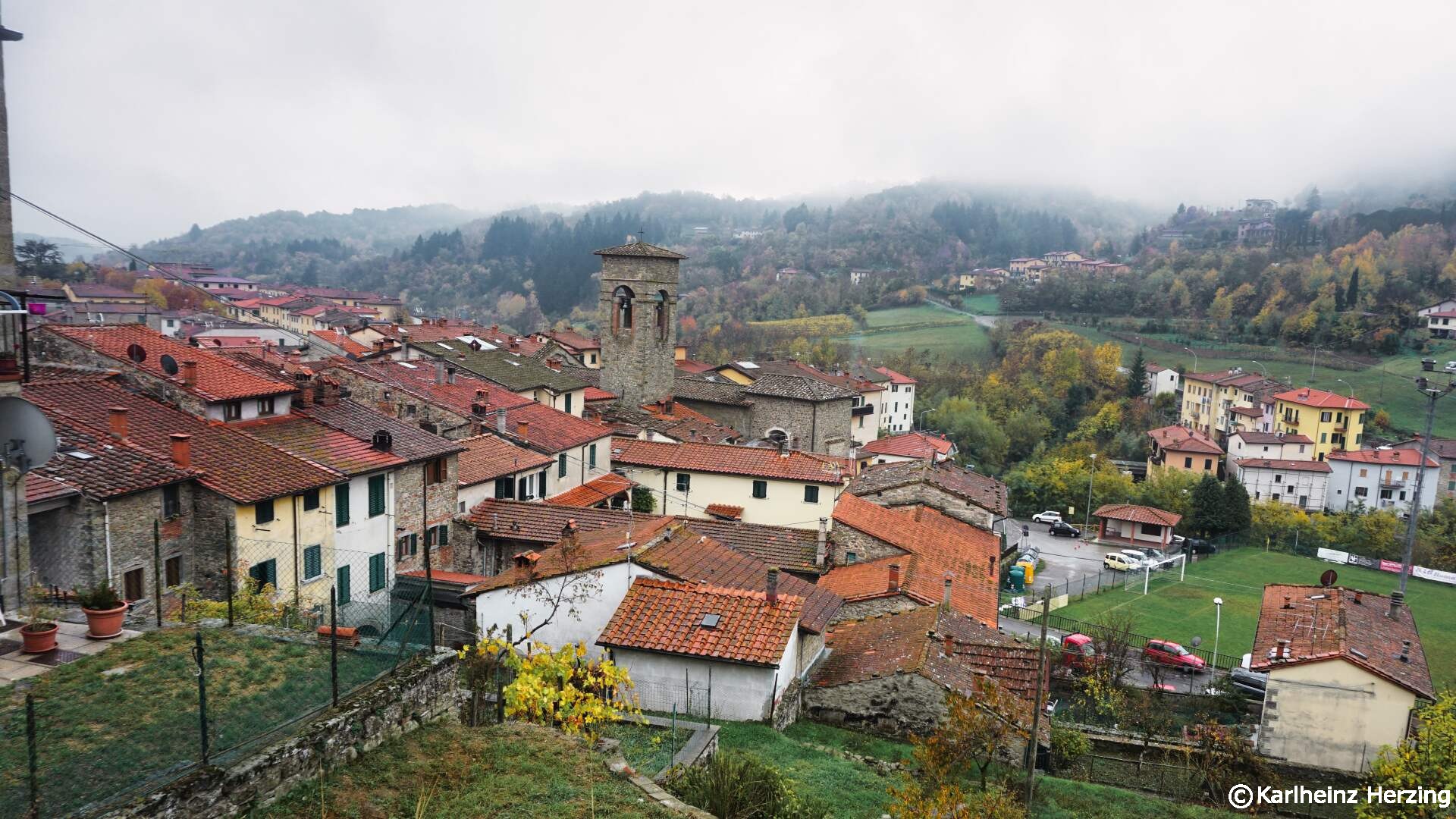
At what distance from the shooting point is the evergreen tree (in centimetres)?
5169

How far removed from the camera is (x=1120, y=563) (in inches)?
1721

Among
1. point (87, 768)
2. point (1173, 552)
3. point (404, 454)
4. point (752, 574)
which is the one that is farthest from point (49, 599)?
point (1173, 552)

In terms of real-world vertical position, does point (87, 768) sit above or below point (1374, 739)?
above

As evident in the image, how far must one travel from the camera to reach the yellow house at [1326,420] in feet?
206

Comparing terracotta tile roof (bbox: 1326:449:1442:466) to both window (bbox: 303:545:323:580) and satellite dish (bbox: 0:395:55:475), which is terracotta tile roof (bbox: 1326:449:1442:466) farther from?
satellite dish (bbox: 0:395:55:475)

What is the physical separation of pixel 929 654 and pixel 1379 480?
57.2m

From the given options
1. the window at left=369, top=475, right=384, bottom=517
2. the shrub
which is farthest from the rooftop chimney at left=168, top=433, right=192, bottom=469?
the shrub

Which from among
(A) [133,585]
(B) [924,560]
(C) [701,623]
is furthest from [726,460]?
(A) [133,585]

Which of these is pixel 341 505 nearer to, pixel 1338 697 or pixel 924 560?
pixel 924 560

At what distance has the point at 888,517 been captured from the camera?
1036 inches

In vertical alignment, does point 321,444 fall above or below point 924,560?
above

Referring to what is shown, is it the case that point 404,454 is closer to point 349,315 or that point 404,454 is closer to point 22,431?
point 22,431

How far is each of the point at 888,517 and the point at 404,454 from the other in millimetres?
13813

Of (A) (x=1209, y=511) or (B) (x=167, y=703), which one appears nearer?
(B) (x=167, y=703)
